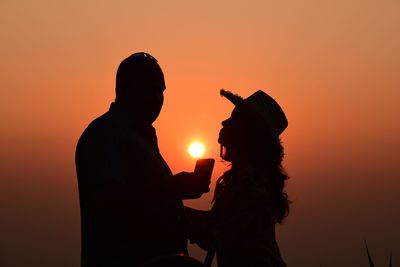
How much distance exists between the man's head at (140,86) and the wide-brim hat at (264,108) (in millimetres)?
1353

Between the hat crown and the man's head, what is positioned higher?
A: the man's head

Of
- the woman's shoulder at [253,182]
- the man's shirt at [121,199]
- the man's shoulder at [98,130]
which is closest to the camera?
the man's shirt at [121,199]

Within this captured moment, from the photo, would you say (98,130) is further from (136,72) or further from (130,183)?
(136,72)

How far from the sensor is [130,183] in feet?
11.0

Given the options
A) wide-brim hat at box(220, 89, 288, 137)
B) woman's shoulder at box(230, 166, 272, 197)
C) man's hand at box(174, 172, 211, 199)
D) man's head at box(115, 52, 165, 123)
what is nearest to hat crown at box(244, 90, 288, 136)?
wide-brim hat at box(220, 89, 288, 137)

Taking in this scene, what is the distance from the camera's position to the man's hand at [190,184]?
10.4 feet

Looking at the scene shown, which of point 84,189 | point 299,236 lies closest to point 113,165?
point 84,189

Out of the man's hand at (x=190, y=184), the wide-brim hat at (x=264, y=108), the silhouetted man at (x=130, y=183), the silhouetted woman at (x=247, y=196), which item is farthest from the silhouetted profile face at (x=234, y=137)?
the man's hand at (x=190, y=184)

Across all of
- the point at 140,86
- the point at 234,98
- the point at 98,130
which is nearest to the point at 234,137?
the point at 234,98

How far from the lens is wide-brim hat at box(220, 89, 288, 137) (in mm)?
4812

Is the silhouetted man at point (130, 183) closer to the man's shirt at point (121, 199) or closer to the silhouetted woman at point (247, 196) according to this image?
the man's shirt at point (121, 199)

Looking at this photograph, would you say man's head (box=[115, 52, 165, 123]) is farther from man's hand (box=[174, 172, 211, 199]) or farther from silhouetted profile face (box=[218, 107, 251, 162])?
silhouetted profile face (box=[218, 107, 251, 162])

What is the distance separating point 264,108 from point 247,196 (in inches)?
34.7

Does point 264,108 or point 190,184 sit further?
point 264,108
